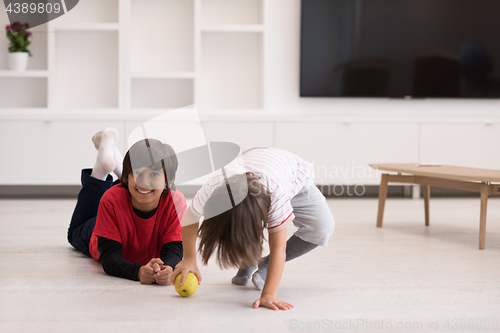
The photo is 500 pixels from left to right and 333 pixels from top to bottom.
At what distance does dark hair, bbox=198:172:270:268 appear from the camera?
39.6 inches

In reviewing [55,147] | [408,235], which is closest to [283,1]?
[55,147]

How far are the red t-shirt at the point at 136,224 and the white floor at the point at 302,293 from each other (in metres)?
0.12

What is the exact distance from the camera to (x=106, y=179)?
1.74 meters

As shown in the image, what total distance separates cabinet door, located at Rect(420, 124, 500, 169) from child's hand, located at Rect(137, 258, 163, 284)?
2578 millimetres

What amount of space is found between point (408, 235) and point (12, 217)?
1.95 meters

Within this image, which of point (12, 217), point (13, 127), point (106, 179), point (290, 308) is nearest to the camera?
point (290, 308)

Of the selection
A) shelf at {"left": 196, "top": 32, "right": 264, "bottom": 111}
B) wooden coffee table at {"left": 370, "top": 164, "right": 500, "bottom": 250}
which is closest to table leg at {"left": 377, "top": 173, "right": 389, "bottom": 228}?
wooden coffee table at {"left": 370, "top": 164, "right": 500, "bottom": 250}

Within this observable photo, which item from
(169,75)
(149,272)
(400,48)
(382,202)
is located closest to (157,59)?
(169,75)

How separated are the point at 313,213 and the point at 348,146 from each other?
85.0 inches

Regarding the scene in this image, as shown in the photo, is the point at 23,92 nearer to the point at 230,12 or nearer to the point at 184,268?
the point at 230,12

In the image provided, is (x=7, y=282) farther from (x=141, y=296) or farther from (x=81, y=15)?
(x=81, y=15)

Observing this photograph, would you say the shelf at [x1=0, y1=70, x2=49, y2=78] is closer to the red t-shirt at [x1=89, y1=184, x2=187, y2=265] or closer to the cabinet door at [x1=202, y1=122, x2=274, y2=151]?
the cabinet door at [x1=202, y1=122, x2=274, y2=151]

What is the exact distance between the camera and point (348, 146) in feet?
11.1

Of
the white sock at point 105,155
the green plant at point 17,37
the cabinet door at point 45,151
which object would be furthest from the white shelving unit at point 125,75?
the white sock at point 105,155
